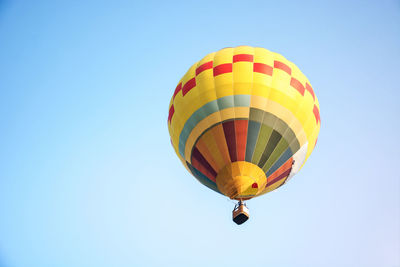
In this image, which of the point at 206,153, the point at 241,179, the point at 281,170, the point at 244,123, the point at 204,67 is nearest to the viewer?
the point at 241,179

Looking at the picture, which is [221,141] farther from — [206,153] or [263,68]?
[263,68]

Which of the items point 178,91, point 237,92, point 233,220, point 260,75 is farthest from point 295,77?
point 233,220

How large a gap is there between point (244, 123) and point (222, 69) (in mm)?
1943

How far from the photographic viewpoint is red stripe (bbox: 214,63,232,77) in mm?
11148

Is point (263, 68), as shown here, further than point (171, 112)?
No

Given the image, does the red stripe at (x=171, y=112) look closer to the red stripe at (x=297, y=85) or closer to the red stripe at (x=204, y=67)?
the red stripe at (x=204, y=67)

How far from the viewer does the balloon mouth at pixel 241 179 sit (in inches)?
407

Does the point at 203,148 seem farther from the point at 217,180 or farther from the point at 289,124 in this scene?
the point at 289,124

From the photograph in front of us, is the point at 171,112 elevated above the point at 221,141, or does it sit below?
above

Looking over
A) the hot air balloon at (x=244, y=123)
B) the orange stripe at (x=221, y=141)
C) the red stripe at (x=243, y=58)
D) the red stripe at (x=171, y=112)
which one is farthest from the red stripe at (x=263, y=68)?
the red stripe at (x=171, y=112)

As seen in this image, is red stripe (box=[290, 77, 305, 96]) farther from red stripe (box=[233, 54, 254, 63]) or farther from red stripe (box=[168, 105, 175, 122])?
red stripe (box=[168, 105, 175, 122])

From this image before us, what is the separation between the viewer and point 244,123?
10594mm

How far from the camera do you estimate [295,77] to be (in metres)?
11.4

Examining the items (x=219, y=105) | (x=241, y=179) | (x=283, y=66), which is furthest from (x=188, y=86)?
(x=241, y=179)
